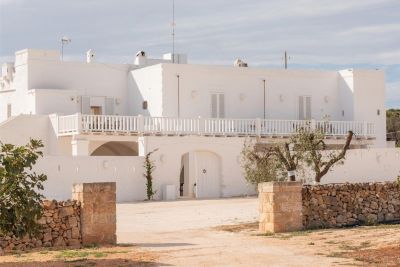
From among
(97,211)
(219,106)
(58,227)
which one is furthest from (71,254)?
(219,106)

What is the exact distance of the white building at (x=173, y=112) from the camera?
4066cm

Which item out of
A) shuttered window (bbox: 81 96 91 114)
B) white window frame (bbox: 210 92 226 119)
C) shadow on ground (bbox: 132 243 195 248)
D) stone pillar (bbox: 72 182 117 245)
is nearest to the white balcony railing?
white window frame (bbox: 210 92 226 119)

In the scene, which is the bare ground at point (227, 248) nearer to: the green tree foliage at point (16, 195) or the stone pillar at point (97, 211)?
the stone pillar at point (97, 211)

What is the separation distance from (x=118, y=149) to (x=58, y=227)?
84.1 feet

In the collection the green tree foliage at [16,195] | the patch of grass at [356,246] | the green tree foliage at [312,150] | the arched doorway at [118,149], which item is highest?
the arched doorway at [118,149]

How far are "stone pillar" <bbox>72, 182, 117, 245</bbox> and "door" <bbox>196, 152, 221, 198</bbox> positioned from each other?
815 inches

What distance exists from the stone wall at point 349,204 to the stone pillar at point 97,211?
18.1 ft

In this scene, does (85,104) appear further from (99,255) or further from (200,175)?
(99,255)

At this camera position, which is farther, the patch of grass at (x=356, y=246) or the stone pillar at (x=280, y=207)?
the stone pillar at (x=280, y=207)

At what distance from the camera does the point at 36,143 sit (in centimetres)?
1688

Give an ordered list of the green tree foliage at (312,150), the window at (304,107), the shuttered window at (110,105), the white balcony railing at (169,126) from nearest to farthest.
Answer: the green tree foliage at (312,150), the white balcony railing at (169,126), the shuttered window at (110,105), the window at (304,107)

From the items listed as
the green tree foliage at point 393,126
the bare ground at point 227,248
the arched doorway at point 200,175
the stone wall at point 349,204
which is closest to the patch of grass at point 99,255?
the bare ground at point 227,248

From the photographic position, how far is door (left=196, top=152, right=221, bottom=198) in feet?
136

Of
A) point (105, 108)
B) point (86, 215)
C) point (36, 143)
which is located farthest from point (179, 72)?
point (36, 143)
